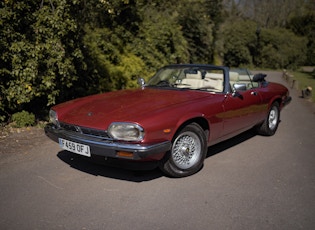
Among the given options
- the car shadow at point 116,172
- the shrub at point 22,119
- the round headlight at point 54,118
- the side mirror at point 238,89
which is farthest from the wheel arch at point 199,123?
the shrub at point 22,119

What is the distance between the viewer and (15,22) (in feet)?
19.4

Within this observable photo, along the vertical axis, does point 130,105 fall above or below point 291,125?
above

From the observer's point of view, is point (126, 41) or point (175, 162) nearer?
point (175, 162)

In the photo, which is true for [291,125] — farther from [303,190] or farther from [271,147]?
[303,190]

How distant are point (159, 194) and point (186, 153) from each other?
72cm

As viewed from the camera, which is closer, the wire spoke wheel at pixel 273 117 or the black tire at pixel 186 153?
the black tire at pixel 186 153

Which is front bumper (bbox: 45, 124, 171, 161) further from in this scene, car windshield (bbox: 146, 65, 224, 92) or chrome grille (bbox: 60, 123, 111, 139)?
car windshield (bbox: 146, 65, 224, 92)

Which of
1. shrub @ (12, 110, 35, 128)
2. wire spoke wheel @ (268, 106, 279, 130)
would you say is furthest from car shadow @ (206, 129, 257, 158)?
→ shrub @ (12, 110, 35, 128)

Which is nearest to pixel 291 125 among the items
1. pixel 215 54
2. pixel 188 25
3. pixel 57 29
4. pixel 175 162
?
pixel 175 162

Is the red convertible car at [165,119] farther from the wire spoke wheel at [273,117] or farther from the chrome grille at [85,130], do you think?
the wire spoke wheel at [273,117]

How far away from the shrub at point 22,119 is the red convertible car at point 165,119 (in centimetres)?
225

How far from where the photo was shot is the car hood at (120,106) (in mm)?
3643

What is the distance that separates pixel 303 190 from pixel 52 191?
2841 millimetres

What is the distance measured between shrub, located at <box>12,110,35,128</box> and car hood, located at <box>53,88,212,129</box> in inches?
90.4
